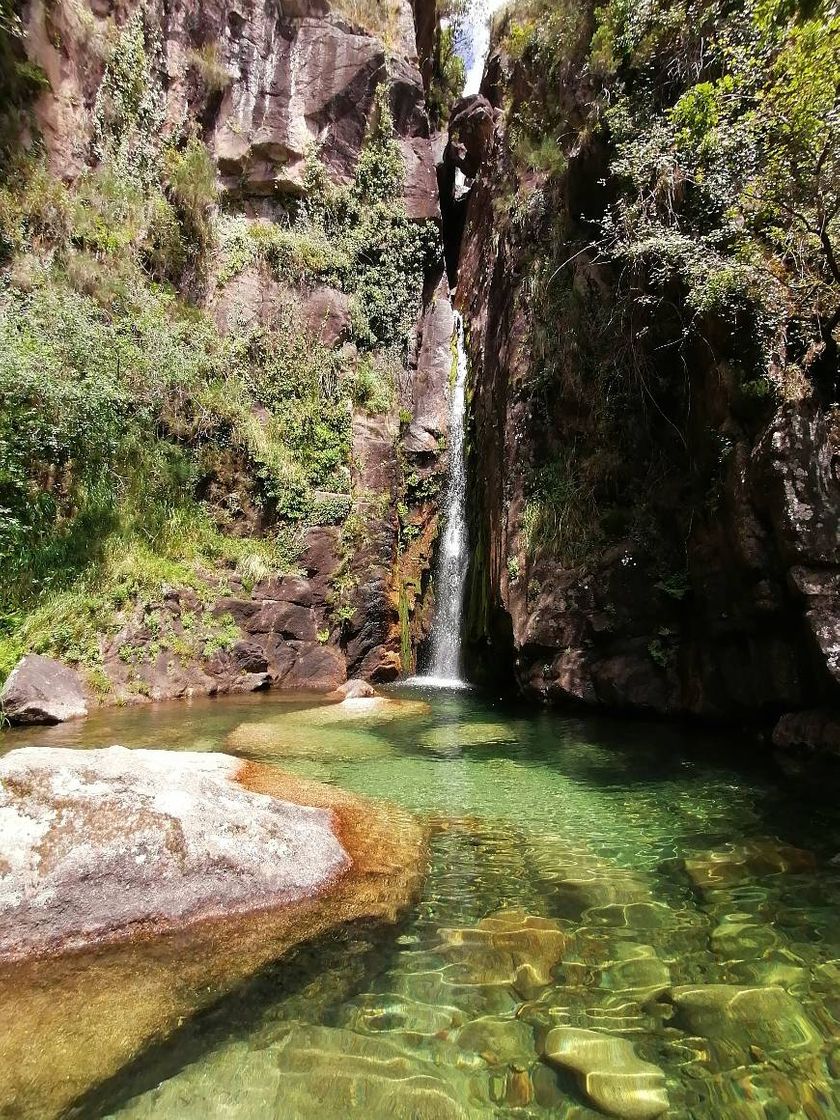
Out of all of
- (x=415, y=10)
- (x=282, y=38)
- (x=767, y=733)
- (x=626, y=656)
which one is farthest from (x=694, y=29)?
(x=415, y=10)

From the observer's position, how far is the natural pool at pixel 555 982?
6.76 feet

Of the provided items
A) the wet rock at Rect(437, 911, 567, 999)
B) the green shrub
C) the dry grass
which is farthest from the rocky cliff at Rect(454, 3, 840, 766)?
the green shrub

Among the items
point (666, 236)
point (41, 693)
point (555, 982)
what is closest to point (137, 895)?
point (555, 982)

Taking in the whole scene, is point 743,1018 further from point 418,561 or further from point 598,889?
point 418,561

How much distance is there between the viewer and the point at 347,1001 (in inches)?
99.7

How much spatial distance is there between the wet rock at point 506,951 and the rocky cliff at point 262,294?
8.04 metres

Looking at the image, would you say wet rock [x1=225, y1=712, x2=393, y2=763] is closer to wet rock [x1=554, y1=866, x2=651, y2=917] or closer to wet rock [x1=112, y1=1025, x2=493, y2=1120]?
wet rock [x1=554, y1=866, x2=651, y2=917]

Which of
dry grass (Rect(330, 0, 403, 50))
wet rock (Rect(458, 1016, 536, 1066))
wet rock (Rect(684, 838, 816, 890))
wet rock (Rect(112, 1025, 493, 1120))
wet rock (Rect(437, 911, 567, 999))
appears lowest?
wet rock (Rect(112, 1025, 493, 1120))

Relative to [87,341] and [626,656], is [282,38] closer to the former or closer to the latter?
[87,341]

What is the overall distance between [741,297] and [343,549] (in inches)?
353

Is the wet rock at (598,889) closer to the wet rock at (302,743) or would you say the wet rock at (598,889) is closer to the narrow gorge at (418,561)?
the narrow gorge at (418,561)

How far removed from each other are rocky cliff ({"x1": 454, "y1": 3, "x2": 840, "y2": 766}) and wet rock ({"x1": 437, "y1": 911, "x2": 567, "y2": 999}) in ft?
12.8

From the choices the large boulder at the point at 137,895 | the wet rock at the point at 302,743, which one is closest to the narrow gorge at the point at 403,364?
the wet rock at the point at 302,743

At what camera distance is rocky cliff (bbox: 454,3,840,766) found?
5.98 metres
